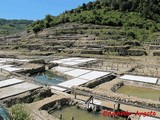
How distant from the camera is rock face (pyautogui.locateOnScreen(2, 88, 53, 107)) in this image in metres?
17.5

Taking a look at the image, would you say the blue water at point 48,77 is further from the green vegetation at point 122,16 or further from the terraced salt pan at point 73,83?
the green vegetation at point 122,16

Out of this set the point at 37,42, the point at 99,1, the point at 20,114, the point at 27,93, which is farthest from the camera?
the point at 99,1

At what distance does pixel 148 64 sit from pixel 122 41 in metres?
13.7

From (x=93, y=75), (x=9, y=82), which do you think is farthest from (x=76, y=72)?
(x=9, y=82)

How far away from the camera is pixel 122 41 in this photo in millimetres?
44969

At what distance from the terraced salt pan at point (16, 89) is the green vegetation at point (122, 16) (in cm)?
3340

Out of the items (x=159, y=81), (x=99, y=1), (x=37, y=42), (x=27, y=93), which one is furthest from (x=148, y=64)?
(x=99, y=1)

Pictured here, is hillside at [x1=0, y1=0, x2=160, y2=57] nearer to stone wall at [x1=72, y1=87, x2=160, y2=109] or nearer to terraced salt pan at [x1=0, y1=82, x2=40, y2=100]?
terraced salt pan at [x1=0, y1=82, x2=40, y2=100]

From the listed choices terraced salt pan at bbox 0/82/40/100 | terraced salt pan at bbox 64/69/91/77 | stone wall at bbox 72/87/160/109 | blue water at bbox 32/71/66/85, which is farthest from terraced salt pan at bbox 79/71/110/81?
terraced salt pan at bbox 0/82/40/100

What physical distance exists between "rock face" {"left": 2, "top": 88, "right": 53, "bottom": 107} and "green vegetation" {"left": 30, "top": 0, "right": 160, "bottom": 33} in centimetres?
3389

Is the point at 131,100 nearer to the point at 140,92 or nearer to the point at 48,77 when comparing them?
the point at 140,92

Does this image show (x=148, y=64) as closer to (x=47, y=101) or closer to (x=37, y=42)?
(x=47, y=101)

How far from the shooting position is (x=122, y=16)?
59.8 meters

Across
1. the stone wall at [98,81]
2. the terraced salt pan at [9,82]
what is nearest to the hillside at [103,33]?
the stone wall at [98,81]
